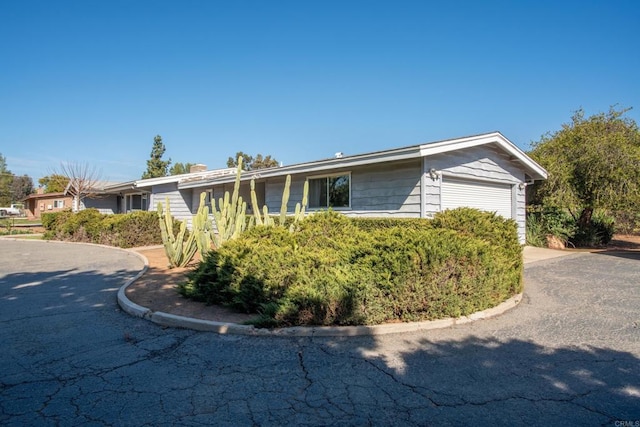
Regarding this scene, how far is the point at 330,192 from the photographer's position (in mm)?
13062

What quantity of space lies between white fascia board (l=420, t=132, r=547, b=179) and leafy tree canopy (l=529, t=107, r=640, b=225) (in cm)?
121

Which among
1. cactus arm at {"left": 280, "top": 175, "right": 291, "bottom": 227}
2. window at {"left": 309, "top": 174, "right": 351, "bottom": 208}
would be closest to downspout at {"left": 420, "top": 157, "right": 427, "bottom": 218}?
window at {"left": 309, "top": 174, "right": 351, "bottom": 208}

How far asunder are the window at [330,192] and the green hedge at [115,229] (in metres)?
7.53

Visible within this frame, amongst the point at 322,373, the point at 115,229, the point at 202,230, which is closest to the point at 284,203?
the point at 202,230

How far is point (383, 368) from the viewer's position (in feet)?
12.5

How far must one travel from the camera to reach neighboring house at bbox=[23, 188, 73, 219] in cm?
3785

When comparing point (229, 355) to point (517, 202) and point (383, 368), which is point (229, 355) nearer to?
point (383, 368)

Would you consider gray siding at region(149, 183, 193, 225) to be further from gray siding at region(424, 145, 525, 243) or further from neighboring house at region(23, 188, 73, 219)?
neighboring house at region(23, 188, 73, 219)

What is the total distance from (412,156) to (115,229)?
12970 mm

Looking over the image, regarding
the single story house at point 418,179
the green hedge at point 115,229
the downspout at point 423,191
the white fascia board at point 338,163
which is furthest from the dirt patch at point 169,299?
the green hedge at point 115,229

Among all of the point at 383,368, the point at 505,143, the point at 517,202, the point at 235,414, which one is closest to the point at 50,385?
the point at 235,414

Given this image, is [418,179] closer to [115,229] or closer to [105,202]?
[115,229]

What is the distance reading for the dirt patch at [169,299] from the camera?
18.1ft

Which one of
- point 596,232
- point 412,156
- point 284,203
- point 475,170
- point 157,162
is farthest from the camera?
point 157,162
